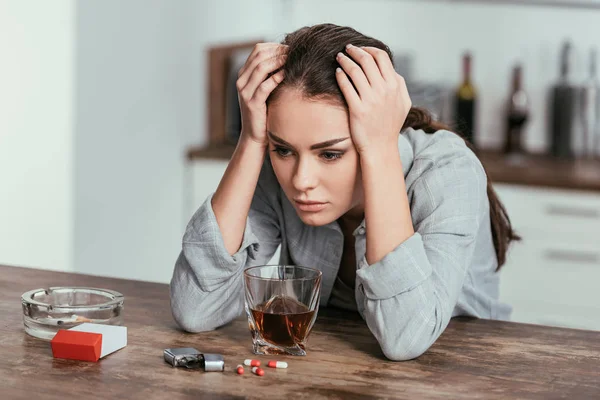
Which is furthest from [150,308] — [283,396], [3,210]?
[3,210]

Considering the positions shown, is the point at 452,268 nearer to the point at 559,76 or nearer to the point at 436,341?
the point at 436,341

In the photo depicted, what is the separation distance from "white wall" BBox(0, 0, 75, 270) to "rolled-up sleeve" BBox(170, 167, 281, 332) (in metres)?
1.19

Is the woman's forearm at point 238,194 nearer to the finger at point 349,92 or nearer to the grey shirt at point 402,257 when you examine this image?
the grey shirt at point 402,257

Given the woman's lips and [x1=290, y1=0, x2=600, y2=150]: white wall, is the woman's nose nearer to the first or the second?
the woman's lips

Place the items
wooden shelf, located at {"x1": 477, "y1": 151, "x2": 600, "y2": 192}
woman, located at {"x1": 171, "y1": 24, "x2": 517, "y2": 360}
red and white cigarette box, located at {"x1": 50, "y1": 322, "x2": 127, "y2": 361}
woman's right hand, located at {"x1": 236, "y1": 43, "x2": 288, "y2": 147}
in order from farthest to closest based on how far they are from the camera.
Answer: wooden shelf, located at {"x1": 477, "y1": 151, "x2": 600, "y2": 192} < woman's right hand, located at {"x1": 236, "y1": 43, "x2": 288, "y2": 147} < woman, located at {"x1": 171, "y1": 24, "x2": 517, "y2": 360} < red and white cigarette box, located at {"x1": 50, "y1": 322, "x2": 127, "y2": 361}

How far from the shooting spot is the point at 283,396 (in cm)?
121

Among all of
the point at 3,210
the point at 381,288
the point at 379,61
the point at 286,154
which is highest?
the point at 379,61

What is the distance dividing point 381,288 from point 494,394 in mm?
270

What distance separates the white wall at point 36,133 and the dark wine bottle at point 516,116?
1707 millimetres

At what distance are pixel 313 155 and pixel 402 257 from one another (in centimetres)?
21

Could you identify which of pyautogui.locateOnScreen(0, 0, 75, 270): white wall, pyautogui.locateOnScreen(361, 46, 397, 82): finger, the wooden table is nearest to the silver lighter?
the wooden table

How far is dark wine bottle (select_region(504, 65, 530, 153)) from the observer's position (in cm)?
362

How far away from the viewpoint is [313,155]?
149 centimetres

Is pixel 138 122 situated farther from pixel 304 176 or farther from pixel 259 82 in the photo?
pixel 304 176
